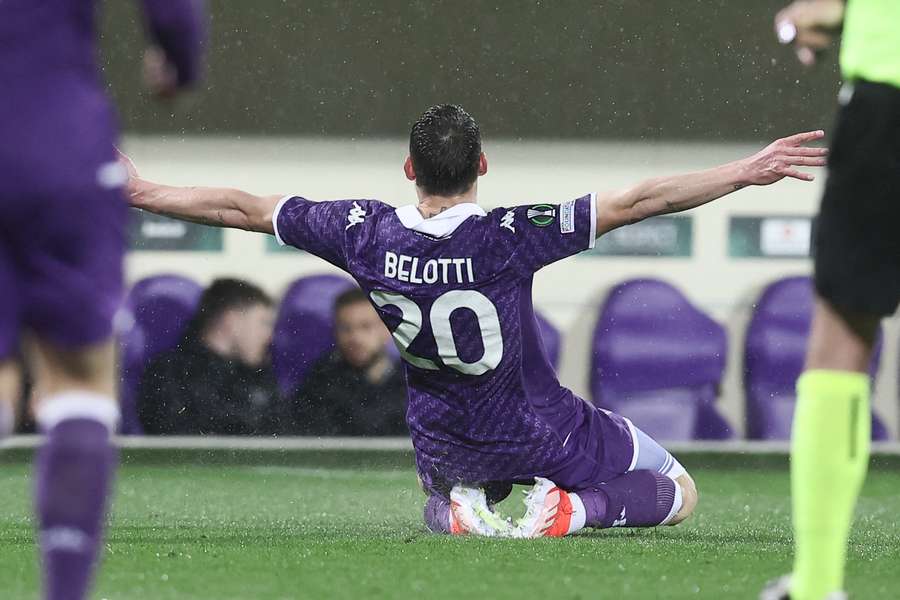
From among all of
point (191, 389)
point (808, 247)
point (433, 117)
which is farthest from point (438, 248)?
point (808, 247)

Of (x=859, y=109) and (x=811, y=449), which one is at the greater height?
(x=859, y=109)

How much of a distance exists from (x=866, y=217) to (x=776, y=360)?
6.21 meters

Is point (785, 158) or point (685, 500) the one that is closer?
point (785, 158)

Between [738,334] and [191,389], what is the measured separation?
2.90 metres

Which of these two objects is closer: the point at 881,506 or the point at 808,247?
the point at 881,506

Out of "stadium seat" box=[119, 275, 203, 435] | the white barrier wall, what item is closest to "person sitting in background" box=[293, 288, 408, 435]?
the white barrier wall

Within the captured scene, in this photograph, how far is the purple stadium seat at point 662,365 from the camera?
9.12 m

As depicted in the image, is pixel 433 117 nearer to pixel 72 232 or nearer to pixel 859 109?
pixel 859 109

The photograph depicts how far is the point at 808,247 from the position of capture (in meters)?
9.41

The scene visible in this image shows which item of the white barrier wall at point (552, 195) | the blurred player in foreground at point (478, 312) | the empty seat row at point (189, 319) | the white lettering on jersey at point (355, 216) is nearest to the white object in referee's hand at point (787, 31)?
the blurred player in foreground at point (478, 312)

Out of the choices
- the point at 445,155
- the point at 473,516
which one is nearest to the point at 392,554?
the point at 473,516

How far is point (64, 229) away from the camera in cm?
274

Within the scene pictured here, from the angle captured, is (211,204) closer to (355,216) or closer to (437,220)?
(355,216)

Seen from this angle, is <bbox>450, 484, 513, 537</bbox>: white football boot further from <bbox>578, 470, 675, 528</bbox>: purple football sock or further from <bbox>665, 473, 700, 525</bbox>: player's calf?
<bbox>665, 473, 700, 525</bbox>: player's calf
